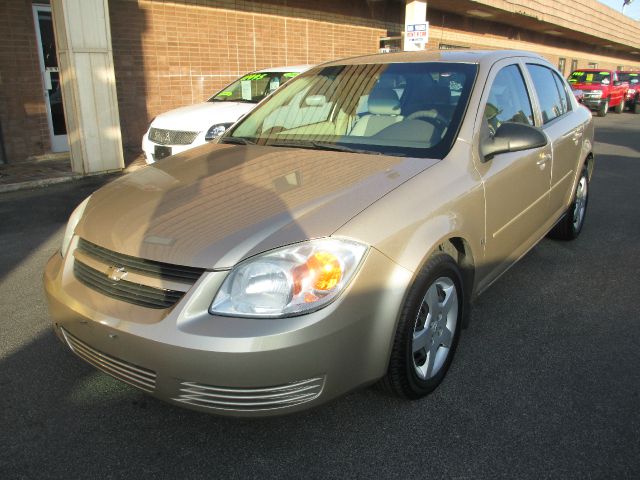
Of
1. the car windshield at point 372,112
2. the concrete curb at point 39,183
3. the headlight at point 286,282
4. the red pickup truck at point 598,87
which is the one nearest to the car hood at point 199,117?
the concrete curb at point 39,183

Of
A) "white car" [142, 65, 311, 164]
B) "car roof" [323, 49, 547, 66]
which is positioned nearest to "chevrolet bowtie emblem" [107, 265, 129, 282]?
"car roof" [323, 49, 547, 66]

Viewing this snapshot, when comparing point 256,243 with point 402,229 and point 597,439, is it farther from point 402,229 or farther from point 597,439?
point 597,439

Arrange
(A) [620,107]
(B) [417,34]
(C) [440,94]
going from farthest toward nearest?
(A) [620,107] < (B) [417,34] < (C) [440,94]

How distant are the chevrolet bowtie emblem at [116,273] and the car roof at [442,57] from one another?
2227mm

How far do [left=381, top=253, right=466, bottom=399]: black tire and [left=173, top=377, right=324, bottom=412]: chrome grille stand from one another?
0.46 metres

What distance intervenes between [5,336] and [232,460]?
75.7 inches

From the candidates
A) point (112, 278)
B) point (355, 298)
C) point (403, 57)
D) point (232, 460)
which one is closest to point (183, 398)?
point (232, 460)

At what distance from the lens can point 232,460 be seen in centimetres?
224

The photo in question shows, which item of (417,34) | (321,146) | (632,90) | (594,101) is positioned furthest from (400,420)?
(632,90)

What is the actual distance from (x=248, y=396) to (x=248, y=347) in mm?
224

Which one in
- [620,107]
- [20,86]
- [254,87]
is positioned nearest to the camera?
[254,87]

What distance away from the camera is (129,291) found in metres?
2.18

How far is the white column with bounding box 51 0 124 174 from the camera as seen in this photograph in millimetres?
7699

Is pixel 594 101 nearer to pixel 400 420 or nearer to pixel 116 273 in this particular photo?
pixel 400 420
